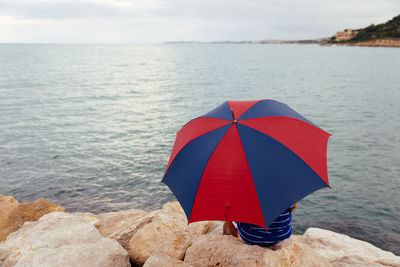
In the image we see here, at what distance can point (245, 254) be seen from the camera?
180 inches

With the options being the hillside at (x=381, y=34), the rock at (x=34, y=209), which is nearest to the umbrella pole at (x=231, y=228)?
the rock at (x=34, y=209)

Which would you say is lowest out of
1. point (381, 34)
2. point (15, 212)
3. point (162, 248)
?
point (15, 212)

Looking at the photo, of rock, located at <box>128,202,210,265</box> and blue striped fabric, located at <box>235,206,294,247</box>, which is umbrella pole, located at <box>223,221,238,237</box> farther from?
rock, located at <box>128,202,210,265</box>

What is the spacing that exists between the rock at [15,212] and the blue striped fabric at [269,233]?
668cm

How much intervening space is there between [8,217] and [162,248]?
5.24 meters

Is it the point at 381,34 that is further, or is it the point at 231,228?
the point at 381,34

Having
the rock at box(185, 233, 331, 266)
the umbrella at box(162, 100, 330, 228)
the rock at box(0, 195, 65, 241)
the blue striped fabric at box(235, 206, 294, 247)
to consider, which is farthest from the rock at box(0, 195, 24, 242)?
the blue striped fabric at box(235, 206, 294, 247)

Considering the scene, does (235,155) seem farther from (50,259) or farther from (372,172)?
(372,172)

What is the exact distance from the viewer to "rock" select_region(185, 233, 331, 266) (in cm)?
445

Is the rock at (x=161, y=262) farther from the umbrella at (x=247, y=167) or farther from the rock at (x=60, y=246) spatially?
the rock at (x=60, y=246)

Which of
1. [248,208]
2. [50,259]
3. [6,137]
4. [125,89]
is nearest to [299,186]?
[248,208]

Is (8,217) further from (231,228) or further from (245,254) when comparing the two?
(245,254)

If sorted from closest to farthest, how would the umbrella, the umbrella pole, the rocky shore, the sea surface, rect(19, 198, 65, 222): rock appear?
1. the umbrella
2. the rocky shore
3. the umbrella pole
4. rect(19, 198, 65, 222): rock
5. the sea surface

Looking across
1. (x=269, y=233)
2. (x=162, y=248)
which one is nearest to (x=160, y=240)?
(x=162, y=248)
